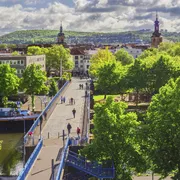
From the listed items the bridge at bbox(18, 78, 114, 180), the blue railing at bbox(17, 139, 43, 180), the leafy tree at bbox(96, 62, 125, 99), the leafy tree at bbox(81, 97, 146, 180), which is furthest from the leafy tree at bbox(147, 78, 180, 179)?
the leafy tree at bbox(96, 62, 125, 99)

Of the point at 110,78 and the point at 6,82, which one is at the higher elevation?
the point at 110,78

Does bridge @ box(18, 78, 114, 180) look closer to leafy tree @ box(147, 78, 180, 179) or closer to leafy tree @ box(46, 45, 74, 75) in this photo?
leafy tree @ box(147, 78, 180, 179)

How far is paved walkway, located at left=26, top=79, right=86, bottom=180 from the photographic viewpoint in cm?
3275

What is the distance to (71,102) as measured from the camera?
7112cm

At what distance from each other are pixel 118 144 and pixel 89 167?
13.1ft

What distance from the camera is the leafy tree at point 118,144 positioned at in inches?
1186

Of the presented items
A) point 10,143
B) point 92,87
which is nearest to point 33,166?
point 10,143

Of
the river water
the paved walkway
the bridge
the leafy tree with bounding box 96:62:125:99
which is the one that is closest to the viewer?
the bridge

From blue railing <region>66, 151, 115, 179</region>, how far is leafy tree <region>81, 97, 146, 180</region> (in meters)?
0.67

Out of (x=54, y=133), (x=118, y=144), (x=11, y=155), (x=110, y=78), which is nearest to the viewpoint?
(x=118, y=144)

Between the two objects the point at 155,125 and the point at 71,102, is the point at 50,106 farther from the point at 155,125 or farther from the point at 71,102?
the point at 155,125

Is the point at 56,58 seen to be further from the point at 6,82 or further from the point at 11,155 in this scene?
the point at 11,155

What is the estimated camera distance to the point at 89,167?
33.0m

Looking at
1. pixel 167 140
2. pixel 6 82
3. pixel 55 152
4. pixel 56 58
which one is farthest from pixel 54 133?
pixel 56 58
